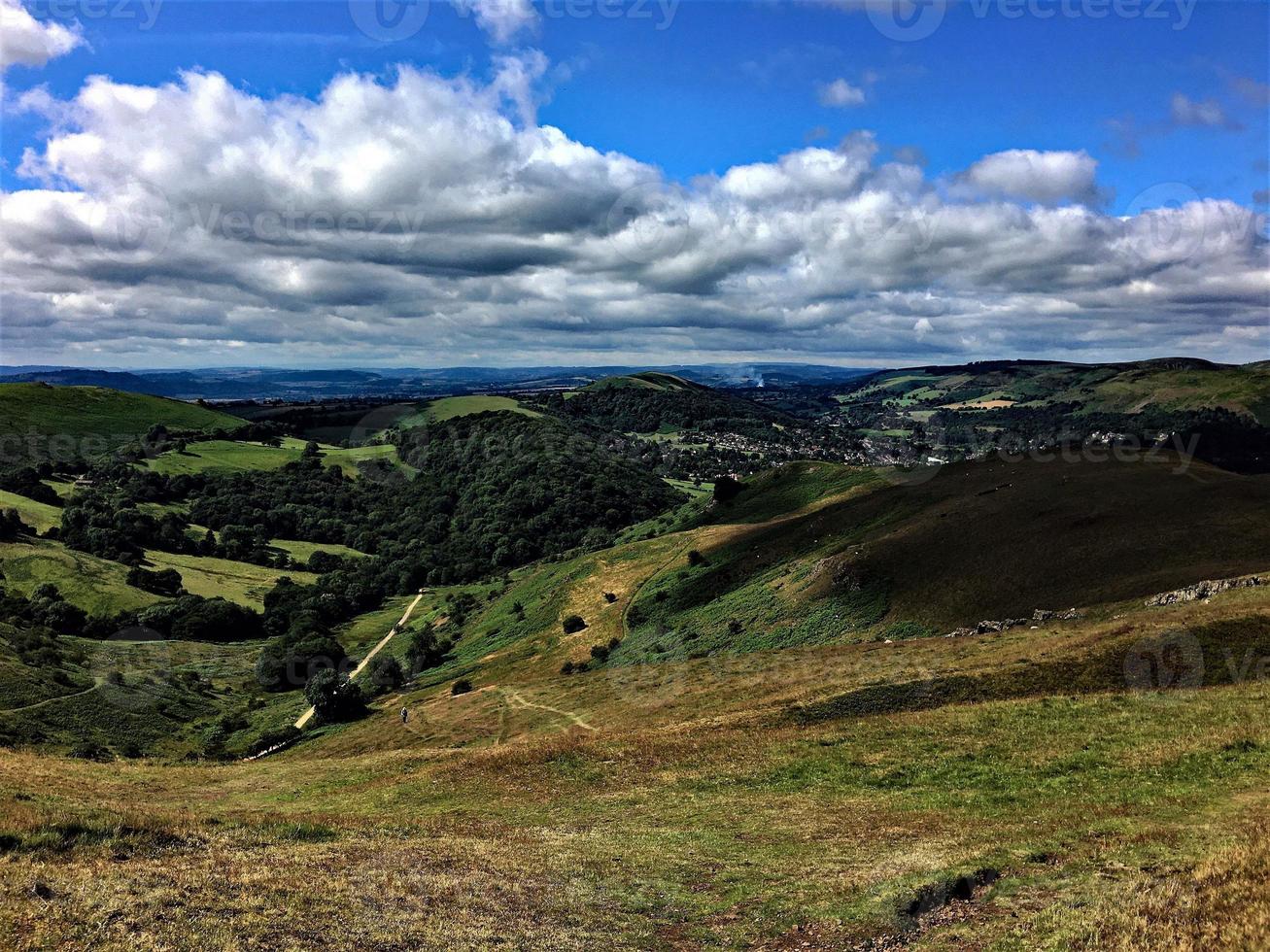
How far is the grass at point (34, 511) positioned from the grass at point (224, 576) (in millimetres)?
26432

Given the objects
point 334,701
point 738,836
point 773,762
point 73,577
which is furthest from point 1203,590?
point 73,577

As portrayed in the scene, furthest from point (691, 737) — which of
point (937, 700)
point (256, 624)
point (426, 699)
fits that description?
point (256, 624)

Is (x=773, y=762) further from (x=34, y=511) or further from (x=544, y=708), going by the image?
(x=34, y=511)

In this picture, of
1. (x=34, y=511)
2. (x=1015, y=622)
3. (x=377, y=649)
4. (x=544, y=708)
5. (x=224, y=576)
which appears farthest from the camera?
(x=34, y=511)

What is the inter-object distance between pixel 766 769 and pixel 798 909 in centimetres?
1617

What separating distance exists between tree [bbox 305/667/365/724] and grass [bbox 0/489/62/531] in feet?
466

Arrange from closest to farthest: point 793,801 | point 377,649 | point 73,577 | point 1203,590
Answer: point 793,801
point 1203,590
point 377,649
point 73,577

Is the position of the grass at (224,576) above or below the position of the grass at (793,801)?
below

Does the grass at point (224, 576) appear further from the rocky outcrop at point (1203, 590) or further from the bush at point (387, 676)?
the rocky outcrop at point (1203, 590)

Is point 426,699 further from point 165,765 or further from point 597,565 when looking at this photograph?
point 597,565

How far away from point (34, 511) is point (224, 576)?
60058 millimetres

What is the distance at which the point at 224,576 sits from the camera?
585 ft

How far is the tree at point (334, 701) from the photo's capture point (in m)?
87.6

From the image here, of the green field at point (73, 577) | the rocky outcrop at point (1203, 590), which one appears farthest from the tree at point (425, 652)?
the rocky outcrop at point (1203, 590)
